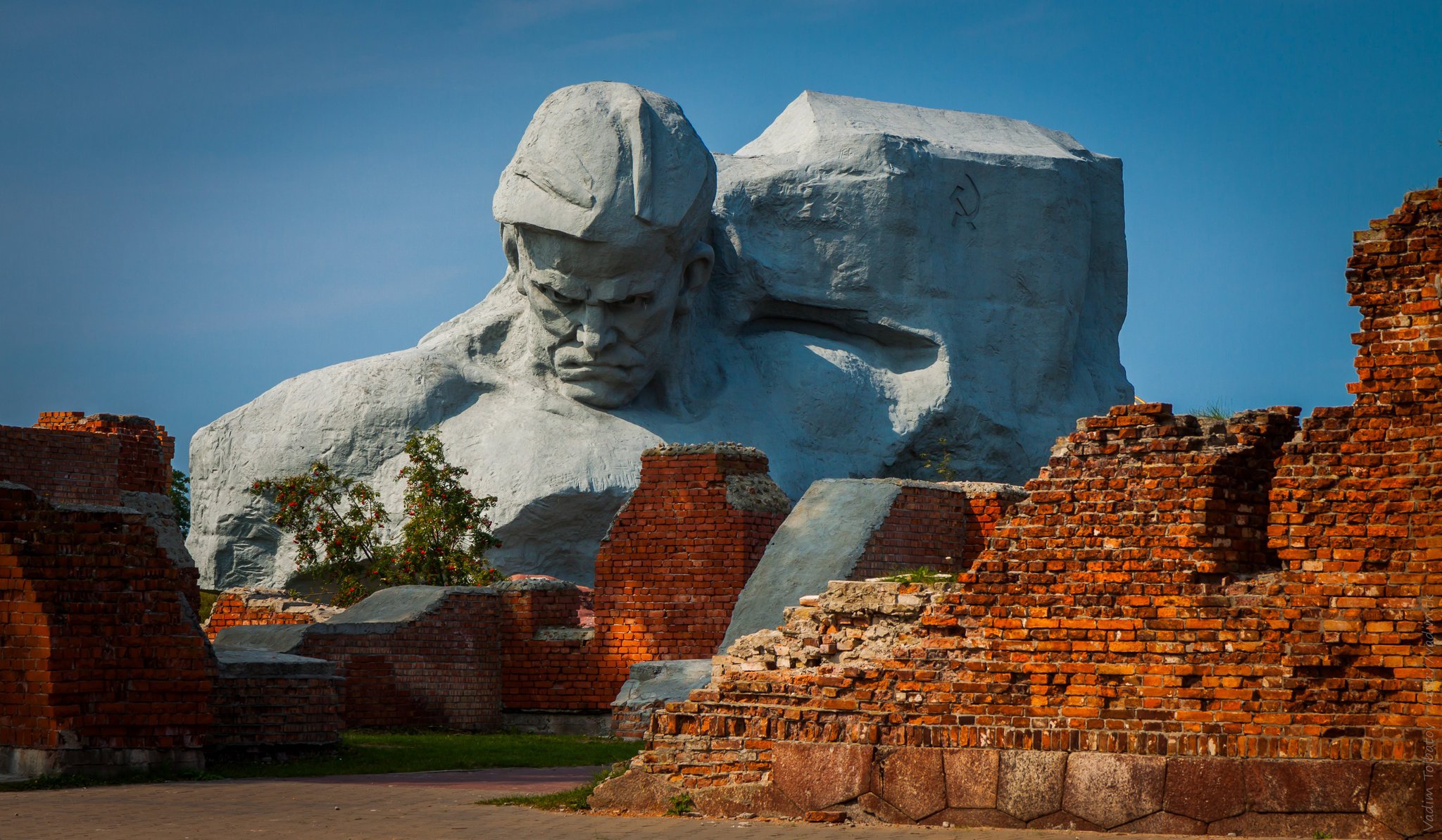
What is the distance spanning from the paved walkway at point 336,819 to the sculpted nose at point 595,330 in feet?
46.0

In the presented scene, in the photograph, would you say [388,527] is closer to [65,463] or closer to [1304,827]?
[65,463]

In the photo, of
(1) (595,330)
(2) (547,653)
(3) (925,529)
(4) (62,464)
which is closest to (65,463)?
(4) (62,464)

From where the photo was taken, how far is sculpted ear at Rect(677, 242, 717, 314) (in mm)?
24734

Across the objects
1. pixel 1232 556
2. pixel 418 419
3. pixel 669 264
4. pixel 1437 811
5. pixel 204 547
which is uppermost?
pixel 669 264

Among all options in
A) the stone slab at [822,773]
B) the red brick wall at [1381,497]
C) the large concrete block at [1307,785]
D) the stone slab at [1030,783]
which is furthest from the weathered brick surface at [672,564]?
the large concrete block at [1307,785]

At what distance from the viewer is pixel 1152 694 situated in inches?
310

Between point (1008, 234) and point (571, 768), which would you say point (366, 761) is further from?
point (1008, 234)

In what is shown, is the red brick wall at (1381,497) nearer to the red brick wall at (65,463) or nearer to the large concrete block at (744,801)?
the large concrete block at (744,801)

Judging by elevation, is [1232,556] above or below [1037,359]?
below

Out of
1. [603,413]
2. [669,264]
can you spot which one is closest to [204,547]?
[603,413]

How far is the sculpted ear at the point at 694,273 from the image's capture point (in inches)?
Answer: 974

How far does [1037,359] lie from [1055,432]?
4.01ft

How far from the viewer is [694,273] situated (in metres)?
25.1

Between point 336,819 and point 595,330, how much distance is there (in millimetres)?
15834
